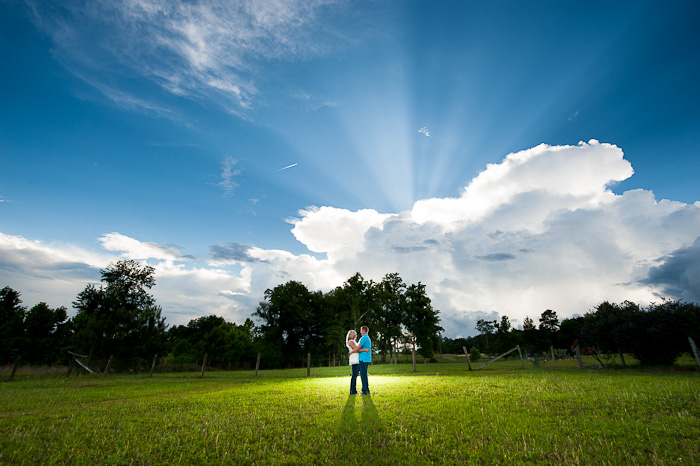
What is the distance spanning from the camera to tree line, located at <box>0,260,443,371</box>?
34.3 metres

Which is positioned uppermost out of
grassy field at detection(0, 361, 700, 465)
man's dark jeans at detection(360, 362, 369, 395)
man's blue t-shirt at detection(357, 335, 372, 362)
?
man's blue t-shirt at detection(357, 335, 372, 362)

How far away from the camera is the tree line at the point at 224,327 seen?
113 ft

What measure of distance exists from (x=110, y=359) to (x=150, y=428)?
3332 centimetres

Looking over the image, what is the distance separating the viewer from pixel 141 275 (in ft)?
176

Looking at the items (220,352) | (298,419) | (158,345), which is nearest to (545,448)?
(298,419)

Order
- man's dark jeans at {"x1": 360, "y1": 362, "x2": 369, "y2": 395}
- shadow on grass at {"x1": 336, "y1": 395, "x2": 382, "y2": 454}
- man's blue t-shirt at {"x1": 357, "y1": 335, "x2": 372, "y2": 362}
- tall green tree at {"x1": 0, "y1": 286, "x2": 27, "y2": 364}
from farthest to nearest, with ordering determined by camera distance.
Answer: tall green tree at {"x1": 0, "y1": 286, "x2": 27, "y2": 364} < man's blue t-shirt at {"x1": 357, "y1": 335, "x2": 372, "y2": 362} < man's dark jeans at {"x1": 360, "y1": 362, "x2": 369, "y2": 395} < shadow on grass at {"x1": 336, "y1": 395, "x2": 382, "y2": 454}

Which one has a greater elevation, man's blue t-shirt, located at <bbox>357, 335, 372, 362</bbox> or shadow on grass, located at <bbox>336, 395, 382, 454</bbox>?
man's blue t-shirt, located at <bbox>357, 335, 372, 362</bbox>

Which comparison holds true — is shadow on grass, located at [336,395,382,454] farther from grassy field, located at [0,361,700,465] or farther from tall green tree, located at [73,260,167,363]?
tall green tree, located at [73,260,167,363]

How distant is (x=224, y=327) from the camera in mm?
41094

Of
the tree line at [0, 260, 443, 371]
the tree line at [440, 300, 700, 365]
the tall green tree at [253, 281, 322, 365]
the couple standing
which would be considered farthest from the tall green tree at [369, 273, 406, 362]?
the couple standing

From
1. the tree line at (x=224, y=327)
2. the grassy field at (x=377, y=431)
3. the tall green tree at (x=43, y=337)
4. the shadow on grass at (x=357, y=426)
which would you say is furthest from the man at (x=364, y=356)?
the tall green tree at (x=43, y=337)

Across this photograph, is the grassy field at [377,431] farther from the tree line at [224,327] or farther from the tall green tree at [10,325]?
the tall green tree at [10,325]

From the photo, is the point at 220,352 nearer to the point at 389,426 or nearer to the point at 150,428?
the point at 150,428

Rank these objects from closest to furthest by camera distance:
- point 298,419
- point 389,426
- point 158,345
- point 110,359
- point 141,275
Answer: point 389,426 < point 298,419 < point 110,359 < point 158,345 < point 141,275
